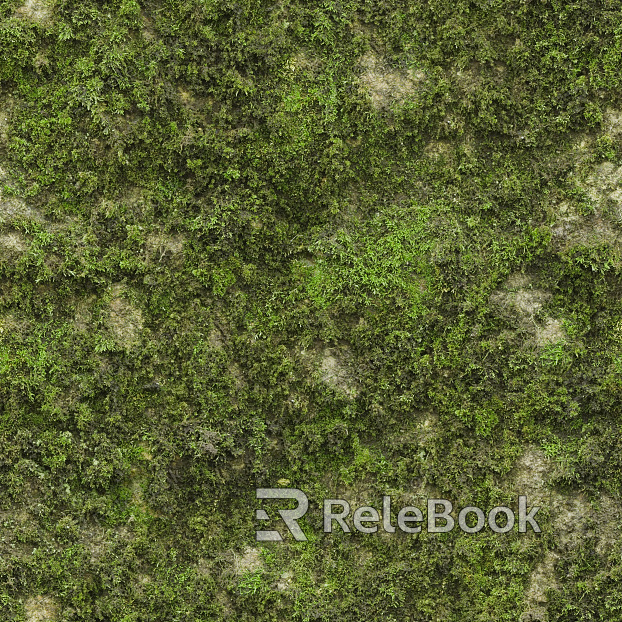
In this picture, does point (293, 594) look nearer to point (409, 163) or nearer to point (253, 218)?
point (253, 218)

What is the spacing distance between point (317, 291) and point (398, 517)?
7.89 feet

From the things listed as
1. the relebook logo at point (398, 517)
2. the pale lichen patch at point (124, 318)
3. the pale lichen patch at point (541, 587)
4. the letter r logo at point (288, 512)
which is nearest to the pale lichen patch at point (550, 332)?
the relebook logo at point (398, 517)

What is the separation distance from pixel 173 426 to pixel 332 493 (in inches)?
68.5

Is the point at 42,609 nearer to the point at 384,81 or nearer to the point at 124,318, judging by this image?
the point at 124,318

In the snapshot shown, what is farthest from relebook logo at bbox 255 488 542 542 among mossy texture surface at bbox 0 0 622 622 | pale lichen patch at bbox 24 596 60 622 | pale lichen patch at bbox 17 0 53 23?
pale lichen patch at bbox 17 0 53 23

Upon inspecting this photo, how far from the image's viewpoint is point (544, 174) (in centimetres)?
708

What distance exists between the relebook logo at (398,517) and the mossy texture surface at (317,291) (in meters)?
0.11

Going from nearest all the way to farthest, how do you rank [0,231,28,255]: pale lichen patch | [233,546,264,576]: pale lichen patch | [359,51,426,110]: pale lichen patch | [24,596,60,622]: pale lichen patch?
[24,596,60,622]: pale lichen patch, [0,231,28,255]: pale lichen patch, [233,546,264,576]: pale lichen patch, [359,51,426,110]: pale lichen patch

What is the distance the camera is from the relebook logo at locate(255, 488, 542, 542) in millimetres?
6863

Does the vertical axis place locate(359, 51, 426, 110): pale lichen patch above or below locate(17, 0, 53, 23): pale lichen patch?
below

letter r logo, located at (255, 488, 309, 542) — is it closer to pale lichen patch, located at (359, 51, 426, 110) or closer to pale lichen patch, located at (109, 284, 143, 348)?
pale lichen patch, located at (109, 284, 143, 348)

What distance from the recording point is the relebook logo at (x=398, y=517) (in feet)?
22.5

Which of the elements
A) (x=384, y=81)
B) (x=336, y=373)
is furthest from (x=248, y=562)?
(x=384, y=81)

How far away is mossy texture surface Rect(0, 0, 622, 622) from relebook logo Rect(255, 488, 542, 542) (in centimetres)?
11
